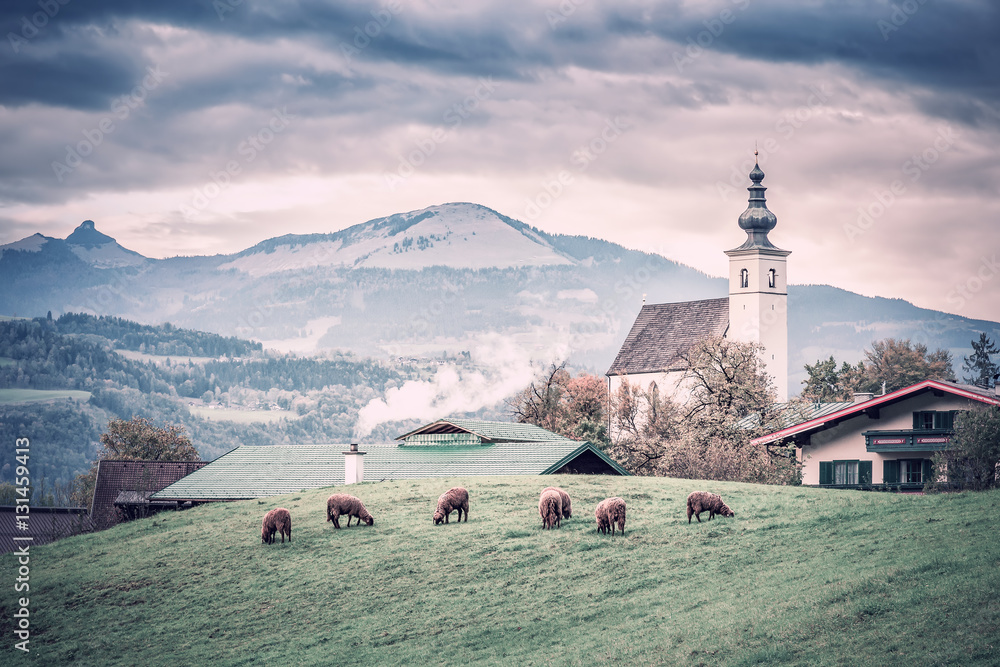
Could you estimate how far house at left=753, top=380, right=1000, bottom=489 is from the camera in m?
53.0

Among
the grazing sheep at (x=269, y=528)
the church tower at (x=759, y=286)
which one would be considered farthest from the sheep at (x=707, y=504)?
the church tower at (x=759, y=286)

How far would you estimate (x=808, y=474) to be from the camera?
5556cm

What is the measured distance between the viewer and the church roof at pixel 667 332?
12825 centimetres

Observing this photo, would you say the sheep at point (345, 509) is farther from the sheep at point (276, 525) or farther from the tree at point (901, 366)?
the tree at point (901, 366)

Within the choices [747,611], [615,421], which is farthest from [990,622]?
[615,421]

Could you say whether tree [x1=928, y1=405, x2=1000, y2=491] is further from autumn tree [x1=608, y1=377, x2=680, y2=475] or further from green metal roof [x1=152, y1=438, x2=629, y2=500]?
autumn tree [x1=608, y1=377, x2=680, y2=475]

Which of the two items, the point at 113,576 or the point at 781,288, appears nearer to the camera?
the point at 113,576

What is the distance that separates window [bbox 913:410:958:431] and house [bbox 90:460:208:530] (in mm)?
55409

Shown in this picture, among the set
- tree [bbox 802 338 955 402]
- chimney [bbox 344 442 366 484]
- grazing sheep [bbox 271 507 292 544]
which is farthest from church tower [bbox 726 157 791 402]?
grazing sheep [bbox 271 507 292 544]

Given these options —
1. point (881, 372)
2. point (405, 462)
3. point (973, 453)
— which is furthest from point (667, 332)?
point (973, 453)

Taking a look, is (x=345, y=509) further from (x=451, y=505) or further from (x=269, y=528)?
(x=451, y=505)

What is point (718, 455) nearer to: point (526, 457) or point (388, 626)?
point (526, 457)

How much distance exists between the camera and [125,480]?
9231cm

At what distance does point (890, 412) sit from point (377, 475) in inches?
1035
